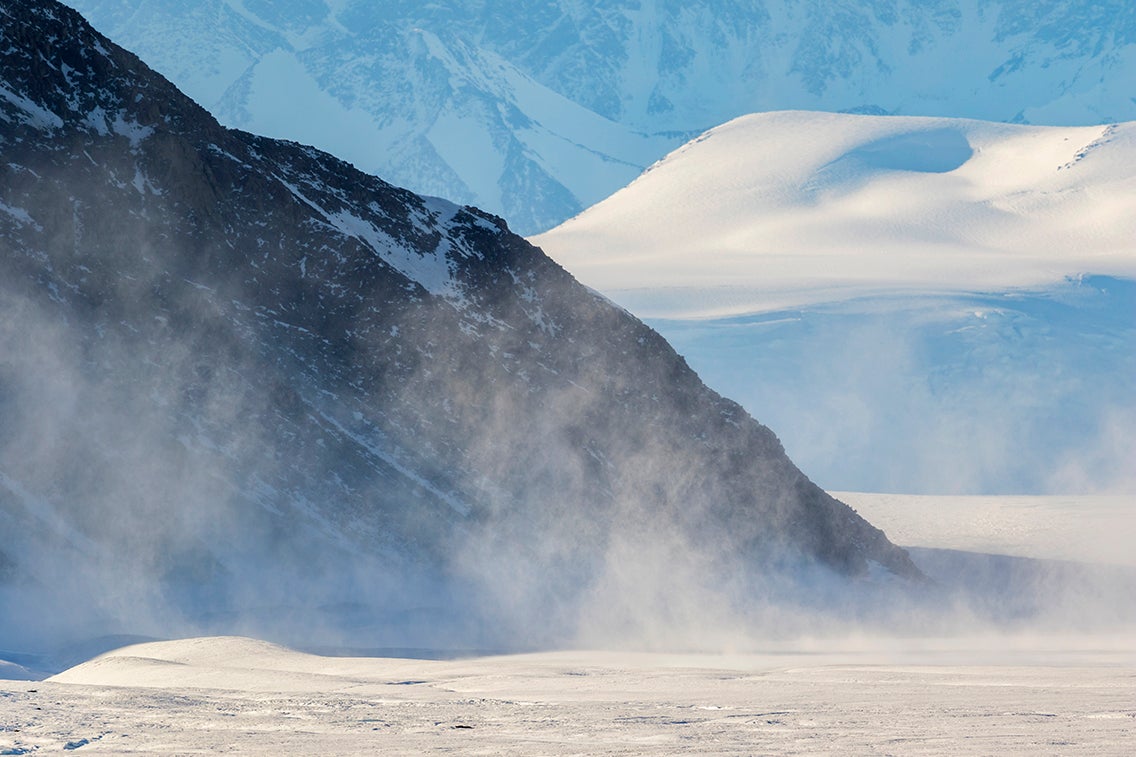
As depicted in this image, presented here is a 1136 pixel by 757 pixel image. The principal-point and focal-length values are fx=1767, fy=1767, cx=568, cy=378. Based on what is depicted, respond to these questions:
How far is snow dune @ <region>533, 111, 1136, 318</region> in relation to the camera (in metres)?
137

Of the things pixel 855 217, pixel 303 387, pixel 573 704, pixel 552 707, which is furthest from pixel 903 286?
pixel 552 707

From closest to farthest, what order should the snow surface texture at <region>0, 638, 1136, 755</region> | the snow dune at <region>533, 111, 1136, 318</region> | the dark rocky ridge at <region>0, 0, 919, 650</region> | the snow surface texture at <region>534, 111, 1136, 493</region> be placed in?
the snow surface texture at <region>0, 638, 1136, 755</region> → the dark rocky ridge at <region>0, 0, 919, 650</region> → the snow surface texture at <region>534, 111, 1136, 493</region> → the snow dune at <region>533, 111, 1136, 318</region>

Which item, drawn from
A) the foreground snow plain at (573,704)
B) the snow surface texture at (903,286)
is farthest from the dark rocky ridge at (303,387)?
the snow surface texture at (903,286)

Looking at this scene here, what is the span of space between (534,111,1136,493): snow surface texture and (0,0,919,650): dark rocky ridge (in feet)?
176

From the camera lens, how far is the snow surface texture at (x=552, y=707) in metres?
17.8

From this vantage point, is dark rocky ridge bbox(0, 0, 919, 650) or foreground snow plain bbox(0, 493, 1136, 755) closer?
foreground snow plain bbox(0, 493, 1136, 755)

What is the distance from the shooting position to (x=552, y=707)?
69.4 ft

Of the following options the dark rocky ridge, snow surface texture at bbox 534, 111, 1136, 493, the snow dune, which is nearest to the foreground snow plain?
the dark rocky ridge

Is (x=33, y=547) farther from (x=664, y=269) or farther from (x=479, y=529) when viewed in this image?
(x=664, y=269)

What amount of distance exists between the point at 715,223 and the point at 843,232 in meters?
16.9

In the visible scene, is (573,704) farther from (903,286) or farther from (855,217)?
(855,217)

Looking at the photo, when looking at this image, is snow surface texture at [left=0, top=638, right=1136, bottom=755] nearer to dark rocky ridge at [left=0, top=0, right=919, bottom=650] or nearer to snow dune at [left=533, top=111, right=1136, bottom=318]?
dark rocky ridge at [left=0, top=0, right=919, bottom=650]

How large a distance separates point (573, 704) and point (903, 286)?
371 feet

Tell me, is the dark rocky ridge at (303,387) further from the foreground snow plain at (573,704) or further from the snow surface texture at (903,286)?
the snow surface texture at (903,286)
